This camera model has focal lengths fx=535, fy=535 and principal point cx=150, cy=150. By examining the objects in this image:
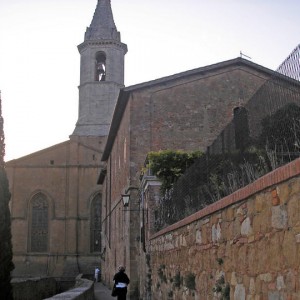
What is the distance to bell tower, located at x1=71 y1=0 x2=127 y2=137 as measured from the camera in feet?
164

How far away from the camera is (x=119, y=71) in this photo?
50.8 meters

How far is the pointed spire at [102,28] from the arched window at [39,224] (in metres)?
15.9

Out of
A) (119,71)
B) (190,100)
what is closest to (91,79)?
(119,71)

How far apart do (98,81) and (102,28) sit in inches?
211

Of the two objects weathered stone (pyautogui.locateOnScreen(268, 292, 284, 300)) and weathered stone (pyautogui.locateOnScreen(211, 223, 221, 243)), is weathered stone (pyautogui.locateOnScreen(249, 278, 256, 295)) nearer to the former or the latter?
weathered stone (pyautogui.locateOnScreen(268, 292, 284, 300))

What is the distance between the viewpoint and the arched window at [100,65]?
5084 centimetres

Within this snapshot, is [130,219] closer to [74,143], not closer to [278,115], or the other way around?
[278,115]

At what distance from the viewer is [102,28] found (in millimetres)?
51562

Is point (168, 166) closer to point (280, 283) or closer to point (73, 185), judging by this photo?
point (280, 283)

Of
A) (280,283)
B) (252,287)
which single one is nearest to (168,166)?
(252,287)

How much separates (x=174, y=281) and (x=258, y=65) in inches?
559

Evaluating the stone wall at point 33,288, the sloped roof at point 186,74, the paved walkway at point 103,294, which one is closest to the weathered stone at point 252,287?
the sloped roof at point 186,74

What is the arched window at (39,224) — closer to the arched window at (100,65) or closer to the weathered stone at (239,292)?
the arched window at (100,65)

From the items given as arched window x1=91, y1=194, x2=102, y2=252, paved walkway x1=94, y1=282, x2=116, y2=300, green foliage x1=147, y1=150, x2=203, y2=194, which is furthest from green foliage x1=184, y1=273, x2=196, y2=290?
arched window x1=91, y1=194, x2=102, y2=252
